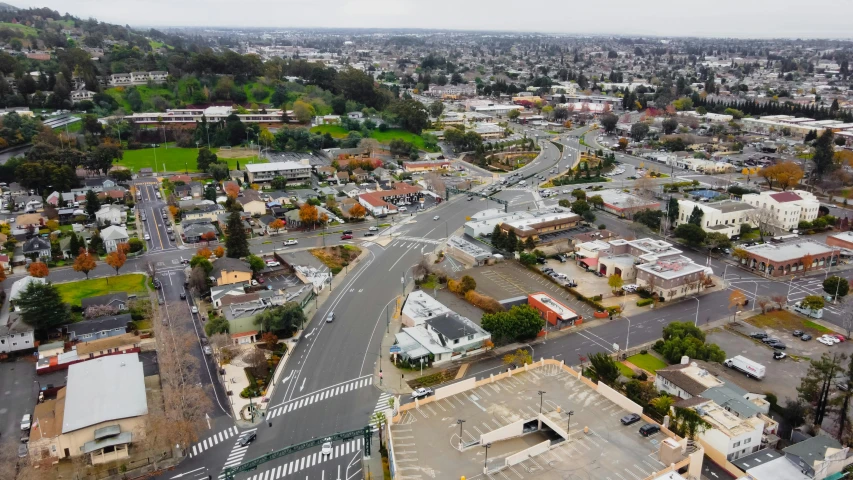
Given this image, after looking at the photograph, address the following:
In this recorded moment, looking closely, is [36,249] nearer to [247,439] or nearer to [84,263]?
[84,263]

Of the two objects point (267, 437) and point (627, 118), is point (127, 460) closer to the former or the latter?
point (267, 437)

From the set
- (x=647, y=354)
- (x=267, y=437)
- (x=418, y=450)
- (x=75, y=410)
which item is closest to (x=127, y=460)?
(x=75, y=410)

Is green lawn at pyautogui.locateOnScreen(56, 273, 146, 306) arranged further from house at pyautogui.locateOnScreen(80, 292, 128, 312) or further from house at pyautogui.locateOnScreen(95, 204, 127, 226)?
house at pyautogui.locateOnScreen(95, 204, 127, 226)

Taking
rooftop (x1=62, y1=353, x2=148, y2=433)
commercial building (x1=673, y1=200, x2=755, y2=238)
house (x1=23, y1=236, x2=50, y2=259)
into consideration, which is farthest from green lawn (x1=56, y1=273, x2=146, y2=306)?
commercial building (x1=673, y1=200, x2=755, y2=238)

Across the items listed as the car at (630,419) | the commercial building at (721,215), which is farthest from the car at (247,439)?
the commercial building at (721,215)

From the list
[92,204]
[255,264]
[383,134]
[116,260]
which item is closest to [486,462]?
[255,264]

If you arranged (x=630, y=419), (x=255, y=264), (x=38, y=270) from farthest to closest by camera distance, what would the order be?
1. (x=255, y=264)
2. (x=38, y=270)
3. (x=630, y=419)

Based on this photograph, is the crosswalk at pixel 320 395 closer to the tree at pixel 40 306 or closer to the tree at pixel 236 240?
the tree at pixel 40 306
